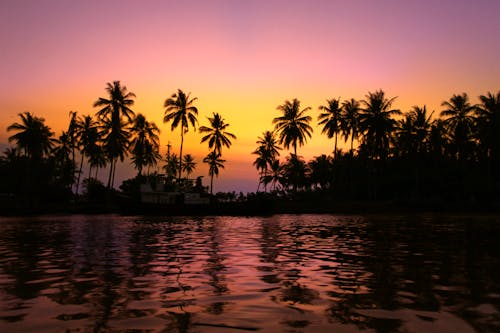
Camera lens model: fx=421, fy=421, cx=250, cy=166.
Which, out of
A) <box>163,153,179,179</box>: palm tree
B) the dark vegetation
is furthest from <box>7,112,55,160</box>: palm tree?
<box>163,153,179,179</box>: palm tree

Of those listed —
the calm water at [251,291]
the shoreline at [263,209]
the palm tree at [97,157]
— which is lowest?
the calm water at [251,291]

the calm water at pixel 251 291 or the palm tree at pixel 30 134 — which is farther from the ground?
the palm tree at pixel 30 134

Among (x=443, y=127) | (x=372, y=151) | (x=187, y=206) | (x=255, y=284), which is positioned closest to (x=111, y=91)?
(x=187, y=206)

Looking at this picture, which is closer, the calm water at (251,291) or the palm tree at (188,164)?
the calm water at (251,291)

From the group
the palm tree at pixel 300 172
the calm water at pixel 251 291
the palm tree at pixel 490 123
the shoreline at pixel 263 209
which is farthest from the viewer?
the palm tree at pixel 300 172

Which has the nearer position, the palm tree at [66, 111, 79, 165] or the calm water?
the calm water

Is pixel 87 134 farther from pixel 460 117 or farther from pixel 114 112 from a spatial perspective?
pixel 460 117

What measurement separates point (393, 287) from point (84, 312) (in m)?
5.19

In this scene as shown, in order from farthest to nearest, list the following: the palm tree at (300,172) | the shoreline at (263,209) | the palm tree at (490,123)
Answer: the palm tree at (300,172) < the palm tree at (490,123) < the shoreline at (263,209)

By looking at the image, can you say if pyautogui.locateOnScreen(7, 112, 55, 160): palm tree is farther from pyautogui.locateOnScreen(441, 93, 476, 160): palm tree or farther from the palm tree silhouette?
pyautogui.locateOnScreen(441, 93, 476, 160): palm tree

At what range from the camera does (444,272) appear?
923cm

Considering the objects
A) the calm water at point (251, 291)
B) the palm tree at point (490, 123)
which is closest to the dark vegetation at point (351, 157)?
the palm tree at point (490, 123)

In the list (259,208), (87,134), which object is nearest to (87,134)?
(87,134)

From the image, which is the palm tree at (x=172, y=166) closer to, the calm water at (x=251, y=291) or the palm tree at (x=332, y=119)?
the palm tree at (x=332, y=119)
